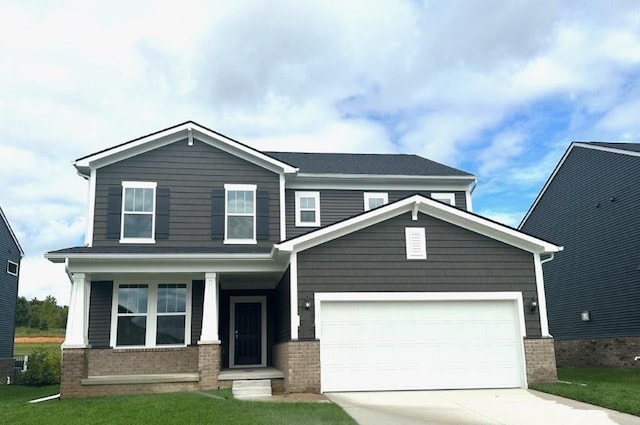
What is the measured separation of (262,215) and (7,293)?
14.9 m

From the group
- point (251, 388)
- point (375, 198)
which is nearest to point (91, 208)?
point (251, 388)

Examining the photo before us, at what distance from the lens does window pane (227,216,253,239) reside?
15961 millimetres

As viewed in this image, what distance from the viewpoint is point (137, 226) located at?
1548 cm

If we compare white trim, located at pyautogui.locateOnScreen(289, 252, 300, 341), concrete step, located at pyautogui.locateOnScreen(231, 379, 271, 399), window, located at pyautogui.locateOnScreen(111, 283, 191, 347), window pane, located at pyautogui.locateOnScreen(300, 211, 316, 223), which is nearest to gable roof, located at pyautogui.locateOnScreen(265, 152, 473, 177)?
window pane, located at pyautogui.locateOnScreen(300, 211, 316, 223)

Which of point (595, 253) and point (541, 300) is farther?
point (595, 253)

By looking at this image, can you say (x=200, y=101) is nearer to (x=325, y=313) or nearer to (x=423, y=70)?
(x=423, y=70)

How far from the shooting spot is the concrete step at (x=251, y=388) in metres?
12.9

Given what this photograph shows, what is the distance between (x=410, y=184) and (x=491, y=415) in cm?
966

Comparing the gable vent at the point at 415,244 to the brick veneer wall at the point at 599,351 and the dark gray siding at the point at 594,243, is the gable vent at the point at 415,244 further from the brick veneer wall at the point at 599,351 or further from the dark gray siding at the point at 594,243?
the brick veneer wall at the point at 599,351

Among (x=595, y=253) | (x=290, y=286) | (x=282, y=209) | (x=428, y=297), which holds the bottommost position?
(x=428, y=297)

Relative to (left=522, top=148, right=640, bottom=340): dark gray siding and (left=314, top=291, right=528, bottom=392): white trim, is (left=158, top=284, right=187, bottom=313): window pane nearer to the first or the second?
(left=314, top=291, right=528, bottom=392): white trim

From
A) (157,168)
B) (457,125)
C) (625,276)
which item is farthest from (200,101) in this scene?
(625,276)

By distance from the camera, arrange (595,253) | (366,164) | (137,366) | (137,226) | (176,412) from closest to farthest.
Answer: (176,412) < (137,366) < (137,226) < (366,164) < (595,253)

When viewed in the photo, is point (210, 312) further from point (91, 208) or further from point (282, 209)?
point (91, 208)
